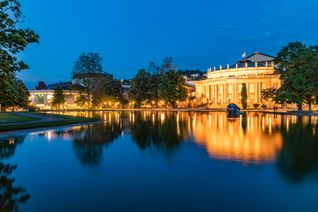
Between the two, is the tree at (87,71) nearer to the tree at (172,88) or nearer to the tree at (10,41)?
the tree at (172,88)

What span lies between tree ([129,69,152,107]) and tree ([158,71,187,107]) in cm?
763

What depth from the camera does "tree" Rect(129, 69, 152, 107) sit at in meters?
117

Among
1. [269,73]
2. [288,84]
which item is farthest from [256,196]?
[269,73]

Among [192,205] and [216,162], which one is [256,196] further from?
[216,162]

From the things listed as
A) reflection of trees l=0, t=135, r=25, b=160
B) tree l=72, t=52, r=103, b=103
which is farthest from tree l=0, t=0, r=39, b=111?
tree l=72, t=52, r=103, b=103

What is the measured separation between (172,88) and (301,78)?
Answer: 157ft

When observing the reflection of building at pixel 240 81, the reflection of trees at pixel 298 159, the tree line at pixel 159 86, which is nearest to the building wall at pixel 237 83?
the reflection of building at pixel 240 81

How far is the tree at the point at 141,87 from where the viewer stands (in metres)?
117

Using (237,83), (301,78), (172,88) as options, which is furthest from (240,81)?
(301,78)

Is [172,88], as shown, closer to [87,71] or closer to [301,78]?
[87,71]

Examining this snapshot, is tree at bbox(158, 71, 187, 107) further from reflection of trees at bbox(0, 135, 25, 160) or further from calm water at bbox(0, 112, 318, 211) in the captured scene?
calm water at bbox(0, 112, 318, 211)

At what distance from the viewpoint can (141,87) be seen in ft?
383

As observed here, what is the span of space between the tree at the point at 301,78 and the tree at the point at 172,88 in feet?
132

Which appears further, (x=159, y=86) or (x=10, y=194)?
(x=159, y=86)
